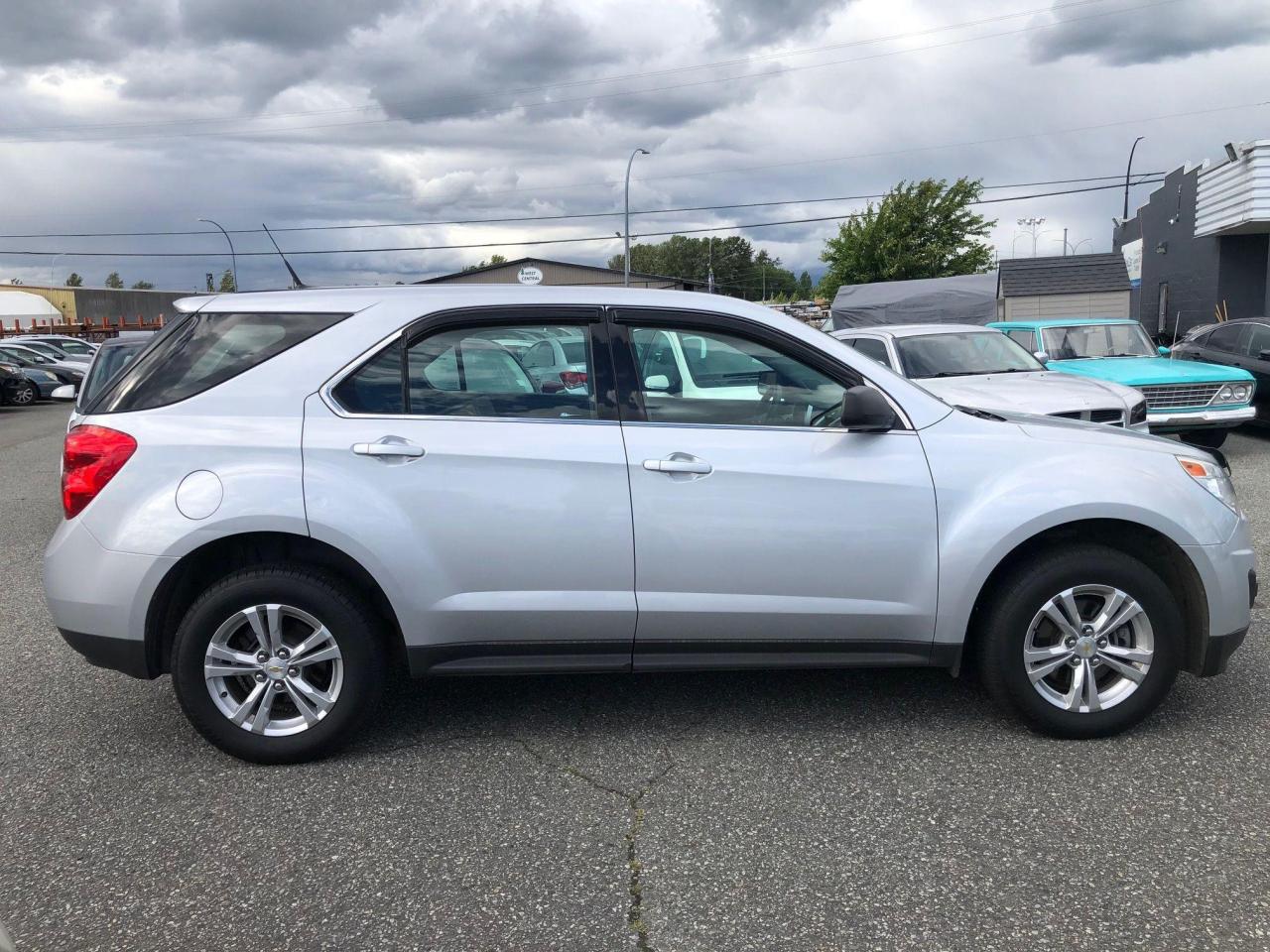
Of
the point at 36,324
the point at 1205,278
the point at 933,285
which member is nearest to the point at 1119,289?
the point at 933,285

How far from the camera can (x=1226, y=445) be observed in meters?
12.7

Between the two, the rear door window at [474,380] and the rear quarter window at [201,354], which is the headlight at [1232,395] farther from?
the rear quarter window at [201,354]

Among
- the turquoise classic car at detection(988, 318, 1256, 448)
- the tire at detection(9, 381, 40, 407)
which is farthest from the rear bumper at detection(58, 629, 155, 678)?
the tire at detection(9, 381, 40, 407)

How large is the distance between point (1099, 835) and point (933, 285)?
73.8ft

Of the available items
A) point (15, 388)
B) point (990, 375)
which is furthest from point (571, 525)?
point (15, 388)

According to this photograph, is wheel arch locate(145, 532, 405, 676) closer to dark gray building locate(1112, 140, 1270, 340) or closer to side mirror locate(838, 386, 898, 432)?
side mirror locate(838, 386, 898, 432)

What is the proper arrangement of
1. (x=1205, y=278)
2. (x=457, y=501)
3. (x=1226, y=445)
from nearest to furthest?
(x=457, y=501) < (x=1226, y=445) < (x=1205, y=278)

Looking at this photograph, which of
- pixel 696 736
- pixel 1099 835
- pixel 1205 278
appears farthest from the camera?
pixel 1205 278

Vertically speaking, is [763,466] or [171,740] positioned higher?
[763,466]

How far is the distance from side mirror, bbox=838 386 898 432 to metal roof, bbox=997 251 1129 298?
22556 millimetres

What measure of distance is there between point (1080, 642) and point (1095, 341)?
9.36 meters

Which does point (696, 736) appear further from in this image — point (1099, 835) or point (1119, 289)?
point (1119, 289)

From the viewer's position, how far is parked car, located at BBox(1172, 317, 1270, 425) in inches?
511

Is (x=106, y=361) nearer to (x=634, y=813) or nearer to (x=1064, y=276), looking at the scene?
(x=634, y=813)
